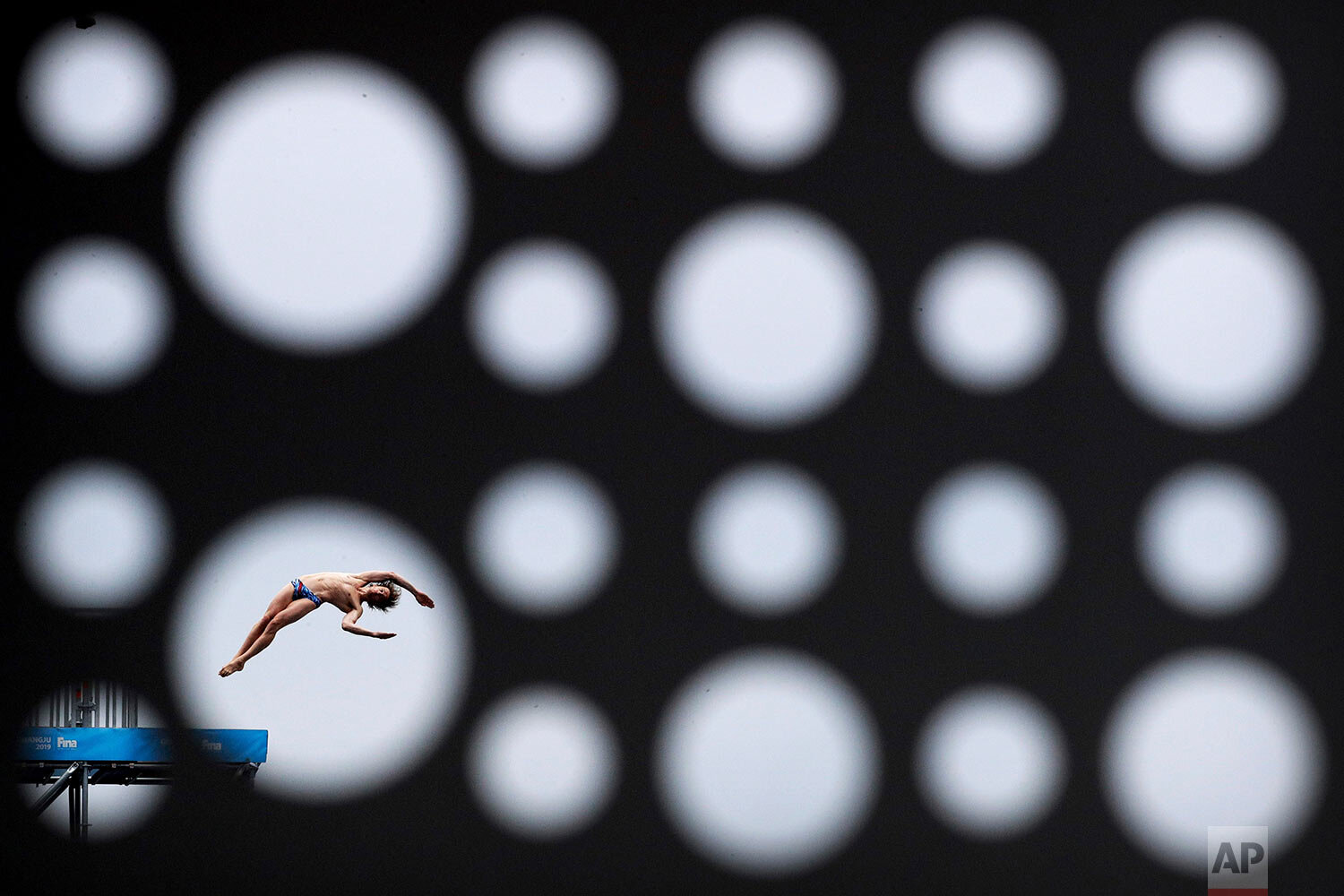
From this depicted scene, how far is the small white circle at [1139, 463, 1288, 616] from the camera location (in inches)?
114

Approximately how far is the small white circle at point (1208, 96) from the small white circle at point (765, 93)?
0.68 metres

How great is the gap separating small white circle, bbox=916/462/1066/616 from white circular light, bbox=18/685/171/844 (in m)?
1.65

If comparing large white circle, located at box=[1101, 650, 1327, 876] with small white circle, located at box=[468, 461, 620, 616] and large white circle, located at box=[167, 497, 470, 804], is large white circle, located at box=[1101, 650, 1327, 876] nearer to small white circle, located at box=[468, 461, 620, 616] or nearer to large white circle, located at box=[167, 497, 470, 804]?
small white circle, located at box=[468, 461, 620, 616]

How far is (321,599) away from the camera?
2844mm

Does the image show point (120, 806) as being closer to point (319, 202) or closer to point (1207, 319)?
point (319, 202)

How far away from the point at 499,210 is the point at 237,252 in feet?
1.81

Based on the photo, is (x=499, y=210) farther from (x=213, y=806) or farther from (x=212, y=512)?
(x=213, y=806)

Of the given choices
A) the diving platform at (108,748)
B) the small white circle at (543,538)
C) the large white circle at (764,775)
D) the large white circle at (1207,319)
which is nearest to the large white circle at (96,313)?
the diving platform at (108,748)

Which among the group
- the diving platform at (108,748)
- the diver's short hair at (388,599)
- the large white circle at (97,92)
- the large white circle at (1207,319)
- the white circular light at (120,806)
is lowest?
the white circular light at (120,806)

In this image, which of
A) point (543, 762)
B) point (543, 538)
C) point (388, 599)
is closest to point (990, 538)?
point (543, 538)

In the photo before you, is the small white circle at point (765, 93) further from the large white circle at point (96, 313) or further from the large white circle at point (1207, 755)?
the large white circle at point (1207, 755)

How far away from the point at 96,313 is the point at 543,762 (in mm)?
1316

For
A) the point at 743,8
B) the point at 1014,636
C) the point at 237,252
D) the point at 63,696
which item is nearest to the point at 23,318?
the point at 237,252

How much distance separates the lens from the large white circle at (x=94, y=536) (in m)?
2.84
